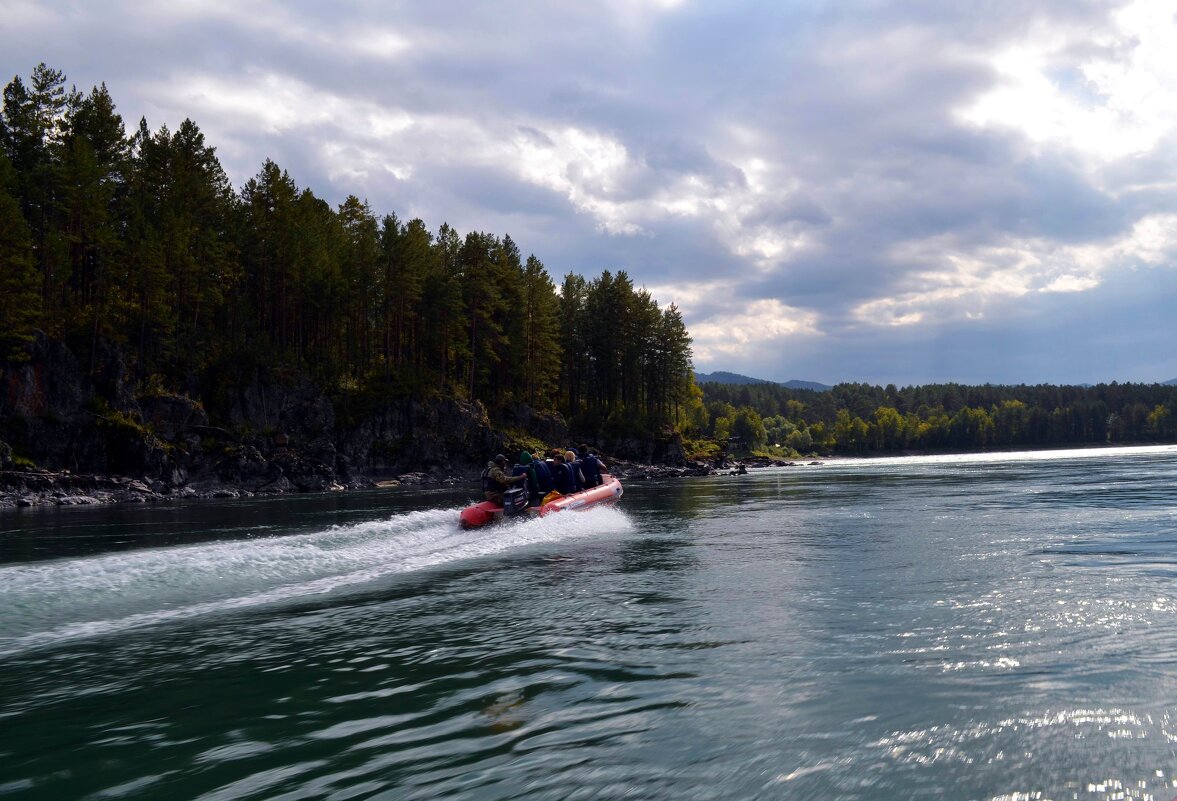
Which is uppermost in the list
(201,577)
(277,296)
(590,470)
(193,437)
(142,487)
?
(277,296)

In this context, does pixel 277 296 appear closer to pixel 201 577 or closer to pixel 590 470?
pixel 590 470

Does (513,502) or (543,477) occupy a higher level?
(543,477)

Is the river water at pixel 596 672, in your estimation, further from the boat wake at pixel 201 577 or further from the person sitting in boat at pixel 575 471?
the person sitting in boat at pixel 575 471

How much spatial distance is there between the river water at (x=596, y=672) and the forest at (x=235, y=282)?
138 ft

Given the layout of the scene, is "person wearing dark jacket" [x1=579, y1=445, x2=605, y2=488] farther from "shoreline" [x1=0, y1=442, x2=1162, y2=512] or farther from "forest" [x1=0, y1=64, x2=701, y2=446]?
"forest" [x1=0, y1=64, x2=701, y2=446]

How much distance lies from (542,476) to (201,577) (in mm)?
12106

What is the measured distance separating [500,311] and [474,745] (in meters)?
74.7

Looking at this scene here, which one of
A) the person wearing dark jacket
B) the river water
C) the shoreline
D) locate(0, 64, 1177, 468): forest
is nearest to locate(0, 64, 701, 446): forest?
locate(0, 64, 1177, 468): forest

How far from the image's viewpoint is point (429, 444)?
64.6m

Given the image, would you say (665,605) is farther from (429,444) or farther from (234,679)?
(429,444)

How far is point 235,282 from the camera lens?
63750 mm

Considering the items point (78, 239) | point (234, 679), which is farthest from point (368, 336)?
point (234, 679)

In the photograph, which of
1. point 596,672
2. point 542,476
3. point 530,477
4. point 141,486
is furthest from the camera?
point 141,486

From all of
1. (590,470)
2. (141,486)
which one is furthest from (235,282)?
(590,470)
